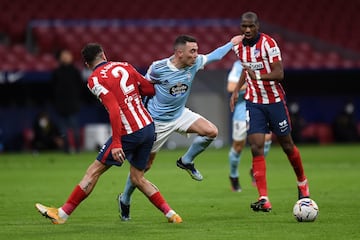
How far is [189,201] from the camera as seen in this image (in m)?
11.7

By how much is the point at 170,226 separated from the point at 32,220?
5.28ft

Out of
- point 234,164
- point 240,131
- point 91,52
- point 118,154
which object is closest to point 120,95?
point 91,52

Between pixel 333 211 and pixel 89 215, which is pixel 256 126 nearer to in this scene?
pixel 333 211

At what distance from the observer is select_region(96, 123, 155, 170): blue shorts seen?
9055 millimetres

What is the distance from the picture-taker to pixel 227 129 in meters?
23.6

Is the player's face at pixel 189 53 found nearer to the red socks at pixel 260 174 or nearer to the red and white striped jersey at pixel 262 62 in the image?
the red and white striped jersey at pixel 262 62

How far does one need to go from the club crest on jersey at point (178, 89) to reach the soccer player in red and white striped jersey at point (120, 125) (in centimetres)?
75

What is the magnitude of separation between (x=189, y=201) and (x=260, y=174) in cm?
151

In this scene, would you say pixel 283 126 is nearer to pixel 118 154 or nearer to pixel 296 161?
pixel 296 161

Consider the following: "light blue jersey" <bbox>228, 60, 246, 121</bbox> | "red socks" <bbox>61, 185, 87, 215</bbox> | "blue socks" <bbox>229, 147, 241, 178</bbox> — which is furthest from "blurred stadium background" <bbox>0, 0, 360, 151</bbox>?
"red socks" <bbox>61, 185, 87, 215</bbox>

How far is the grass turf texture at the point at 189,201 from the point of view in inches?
341

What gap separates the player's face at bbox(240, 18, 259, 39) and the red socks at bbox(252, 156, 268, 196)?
1.37 metres

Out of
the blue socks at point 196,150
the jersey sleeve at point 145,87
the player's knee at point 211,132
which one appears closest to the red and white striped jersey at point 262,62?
the player's knee at point 211,132

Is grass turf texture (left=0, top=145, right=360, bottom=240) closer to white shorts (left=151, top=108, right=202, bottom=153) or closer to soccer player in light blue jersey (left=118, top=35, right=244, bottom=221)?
soccer player in light blue jersey (left=118, top=35, right=244, bottom=221)
